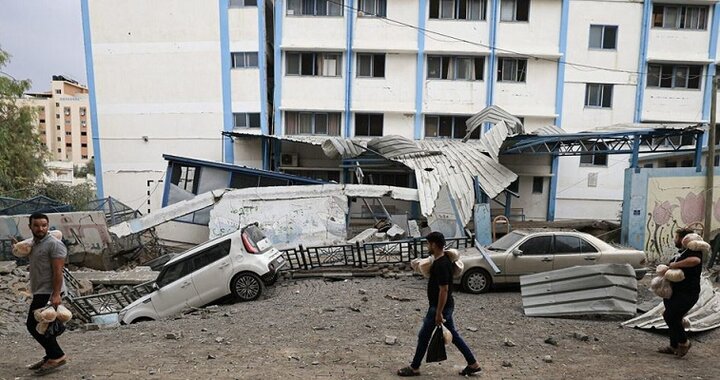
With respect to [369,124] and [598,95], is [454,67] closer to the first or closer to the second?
[369,124]

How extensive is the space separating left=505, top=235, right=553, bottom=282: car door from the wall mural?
578 cm

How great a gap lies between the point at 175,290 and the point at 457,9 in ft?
60.3

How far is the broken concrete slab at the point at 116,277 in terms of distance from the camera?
11141mm

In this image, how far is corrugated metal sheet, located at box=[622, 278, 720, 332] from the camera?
19.7 feet

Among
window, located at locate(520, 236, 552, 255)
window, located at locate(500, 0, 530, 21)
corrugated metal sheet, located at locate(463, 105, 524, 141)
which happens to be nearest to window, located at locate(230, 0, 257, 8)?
corrugated metal sheet, located at locate(463, 105, 524, 141)

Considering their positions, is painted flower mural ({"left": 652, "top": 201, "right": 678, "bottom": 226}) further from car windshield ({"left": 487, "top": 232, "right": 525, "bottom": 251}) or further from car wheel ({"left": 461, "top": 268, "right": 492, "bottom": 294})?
car wheel ({"left": 461, "top": 268, "right": 492, "bottom": 294})

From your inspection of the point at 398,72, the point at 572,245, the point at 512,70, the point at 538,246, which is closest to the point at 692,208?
the point at 572,245

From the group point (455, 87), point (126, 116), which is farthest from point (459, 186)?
point (126, 116)

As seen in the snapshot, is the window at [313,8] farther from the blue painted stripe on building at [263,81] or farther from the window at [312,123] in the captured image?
the window at [312,123]

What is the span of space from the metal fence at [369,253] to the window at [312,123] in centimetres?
1074

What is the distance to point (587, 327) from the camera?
6.35 meters

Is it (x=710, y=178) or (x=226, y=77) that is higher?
(x=226, y=77)

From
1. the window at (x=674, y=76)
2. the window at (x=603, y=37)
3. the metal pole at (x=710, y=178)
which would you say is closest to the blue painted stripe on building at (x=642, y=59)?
the window at (x=674, y=76)

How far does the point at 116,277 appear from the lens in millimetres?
11391
